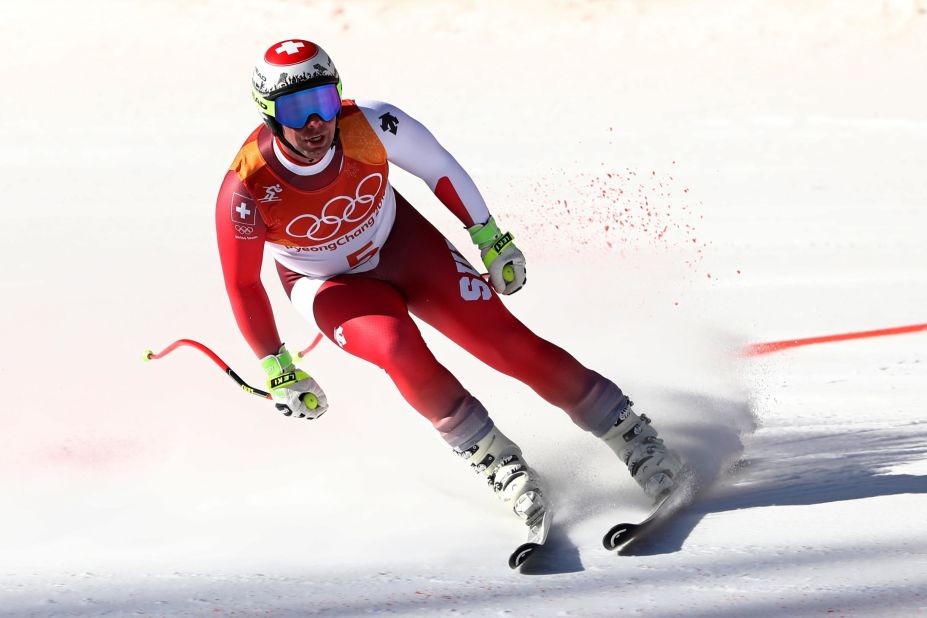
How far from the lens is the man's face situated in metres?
3.62

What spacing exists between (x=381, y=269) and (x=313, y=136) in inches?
24.9

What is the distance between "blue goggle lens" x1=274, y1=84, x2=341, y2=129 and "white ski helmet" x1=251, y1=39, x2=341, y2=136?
0.02 m

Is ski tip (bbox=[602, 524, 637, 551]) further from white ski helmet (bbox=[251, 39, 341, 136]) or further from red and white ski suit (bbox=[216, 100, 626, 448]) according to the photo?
white ski helmet (bbox=[251, 39, 341, 136])

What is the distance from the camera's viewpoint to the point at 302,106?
3607 millimetres

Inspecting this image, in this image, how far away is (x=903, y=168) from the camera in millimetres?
9109

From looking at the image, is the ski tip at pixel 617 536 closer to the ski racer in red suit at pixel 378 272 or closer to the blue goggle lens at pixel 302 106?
the ski racer in red suit at pixel 378 272

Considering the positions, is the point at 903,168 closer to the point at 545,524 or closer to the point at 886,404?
the point at 886,404

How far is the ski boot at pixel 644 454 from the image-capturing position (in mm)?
3763

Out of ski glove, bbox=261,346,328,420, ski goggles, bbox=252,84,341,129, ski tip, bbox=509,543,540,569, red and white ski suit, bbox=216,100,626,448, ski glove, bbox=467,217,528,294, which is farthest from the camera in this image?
ski glove, bbox=467,217,528,294

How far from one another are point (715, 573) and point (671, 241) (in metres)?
4.80

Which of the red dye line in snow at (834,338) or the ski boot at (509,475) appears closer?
the ski boot at (509,475)

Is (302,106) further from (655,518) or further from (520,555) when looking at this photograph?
(655,518)

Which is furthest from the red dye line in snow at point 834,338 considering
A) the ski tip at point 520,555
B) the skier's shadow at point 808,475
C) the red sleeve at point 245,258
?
the red sleeve at point 245,258

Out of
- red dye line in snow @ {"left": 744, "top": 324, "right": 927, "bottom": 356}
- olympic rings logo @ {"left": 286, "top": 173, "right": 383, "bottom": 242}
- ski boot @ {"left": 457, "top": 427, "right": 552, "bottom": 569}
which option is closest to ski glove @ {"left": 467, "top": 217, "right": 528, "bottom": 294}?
olympic rings logo @ {"left": 286, "top": 173, "right": 383, "bottom": 242}
